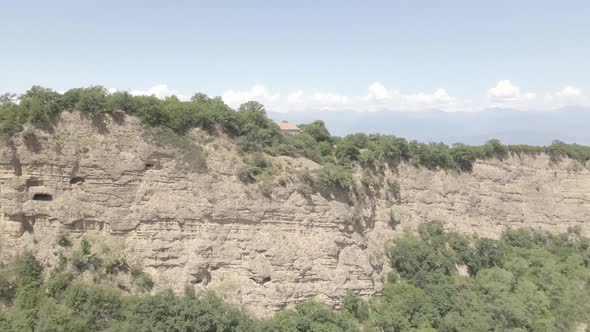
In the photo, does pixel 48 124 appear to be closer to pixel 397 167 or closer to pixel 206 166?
pixel 206 166

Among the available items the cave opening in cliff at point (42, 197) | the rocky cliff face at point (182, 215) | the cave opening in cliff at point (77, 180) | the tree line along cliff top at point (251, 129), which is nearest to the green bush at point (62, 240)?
the rocky cliff face at point (182, 215)

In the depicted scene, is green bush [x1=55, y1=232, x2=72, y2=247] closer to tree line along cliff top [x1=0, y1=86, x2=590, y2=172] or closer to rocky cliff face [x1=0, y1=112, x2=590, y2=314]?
rocky cliff face [x1=0, y1=112, x2=590, y2=314]

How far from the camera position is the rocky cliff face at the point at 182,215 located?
19.8 meters

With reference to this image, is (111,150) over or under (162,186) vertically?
over

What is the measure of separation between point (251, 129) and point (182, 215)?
705cm

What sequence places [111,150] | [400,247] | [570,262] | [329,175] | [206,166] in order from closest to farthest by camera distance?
[111,150], [206,166], [329,175], [400,247], [570,262]

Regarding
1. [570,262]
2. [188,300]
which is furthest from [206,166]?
[570,262]

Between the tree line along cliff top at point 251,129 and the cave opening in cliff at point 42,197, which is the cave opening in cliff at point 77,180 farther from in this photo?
the tree line along cliff top at point 251,129

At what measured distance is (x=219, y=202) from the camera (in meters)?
22.4

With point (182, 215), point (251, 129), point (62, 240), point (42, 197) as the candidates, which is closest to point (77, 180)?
point (42, 197)

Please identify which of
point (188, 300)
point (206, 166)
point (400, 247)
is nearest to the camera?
point (188, 300)

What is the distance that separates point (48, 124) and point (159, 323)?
10.8 meters

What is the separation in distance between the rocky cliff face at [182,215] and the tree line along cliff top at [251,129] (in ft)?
2.15

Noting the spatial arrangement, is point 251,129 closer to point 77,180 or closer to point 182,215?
point 182,215
